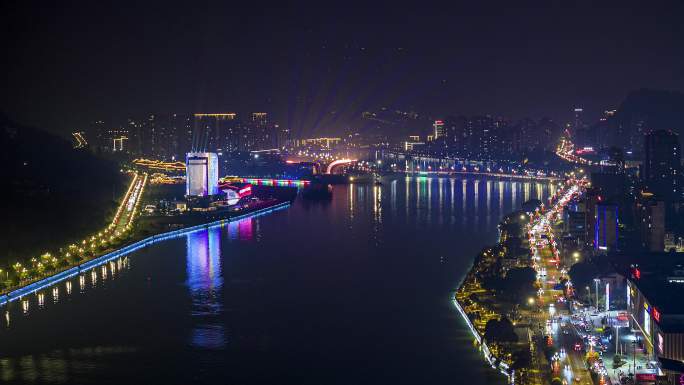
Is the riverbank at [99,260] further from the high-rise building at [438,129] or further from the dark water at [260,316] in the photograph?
the high-rise building at [438,129]

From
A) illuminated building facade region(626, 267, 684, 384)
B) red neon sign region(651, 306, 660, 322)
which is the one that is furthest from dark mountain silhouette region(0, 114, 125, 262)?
red neon sign region(651, 306, 660, 322)

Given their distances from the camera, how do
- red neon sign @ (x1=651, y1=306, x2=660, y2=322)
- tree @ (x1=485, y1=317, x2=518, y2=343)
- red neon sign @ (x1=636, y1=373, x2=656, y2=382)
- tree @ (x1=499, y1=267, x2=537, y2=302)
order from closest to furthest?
red neon sign @ (x1=636, y1=373, x2=656, y2=382) → red neon sign @ (x1=651, y1=306, x2=660, y2=322) → tree @ (x1=485, y1=317, x2=518, y2=343) → tree @ (x1=499, y1=267, x2=537, y2=302)

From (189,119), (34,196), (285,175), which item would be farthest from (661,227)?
(189,119)

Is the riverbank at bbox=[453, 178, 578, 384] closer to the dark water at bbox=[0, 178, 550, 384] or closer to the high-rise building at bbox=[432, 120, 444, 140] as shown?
the dark water at bbox=[0, 178, 550, 384]

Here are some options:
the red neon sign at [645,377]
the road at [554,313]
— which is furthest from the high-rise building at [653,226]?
the red neon sign at [645,377]

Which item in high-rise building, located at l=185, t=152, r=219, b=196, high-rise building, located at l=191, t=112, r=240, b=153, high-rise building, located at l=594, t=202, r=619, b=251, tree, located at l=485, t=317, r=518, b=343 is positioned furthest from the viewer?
high-rise building, located at l=191, t=112, r=240, b=153

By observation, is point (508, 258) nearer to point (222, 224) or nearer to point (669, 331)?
point (669, 331)
